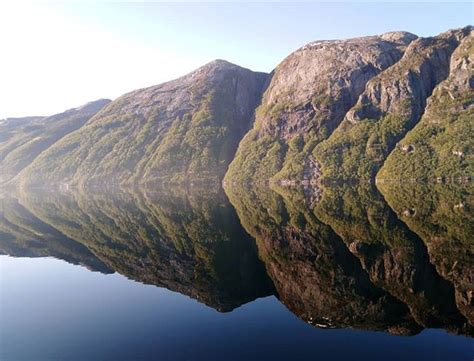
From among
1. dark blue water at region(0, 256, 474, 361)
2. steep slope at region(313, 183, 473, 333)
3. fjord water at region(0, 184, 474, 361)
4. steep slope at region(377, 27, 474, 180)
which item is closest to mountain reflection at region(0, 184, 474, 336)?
steep slope at region(313, 183, 473, 333)

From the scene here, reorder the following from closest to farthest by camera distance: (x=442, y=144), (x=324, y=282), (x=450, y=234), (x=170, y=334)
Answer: (x=170, y=334)
(x=324, y=282)
(x=450, y=234)
(x=442, y=144)

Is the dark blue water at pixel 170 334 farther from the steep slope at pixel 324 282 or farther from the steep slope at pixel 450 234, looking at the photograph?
the steep slope at pixel 450 234

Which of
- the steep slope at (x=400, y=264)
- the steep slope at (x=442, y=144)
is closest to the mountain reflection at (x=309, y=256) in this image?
the steep slope at (x=400, y=264)

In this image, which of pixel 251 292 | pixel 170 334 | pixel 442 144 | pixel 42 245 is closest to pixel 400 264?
pixel 251 292

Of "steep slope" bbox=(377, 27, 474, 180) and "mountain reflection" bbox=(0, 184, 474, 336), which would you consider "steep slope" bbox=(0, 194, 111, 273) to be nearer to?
"mountain reflection" bbox=(0, 184, 474, 336)

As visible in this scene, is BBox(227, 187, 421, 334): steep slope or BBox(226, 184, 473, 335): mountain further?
BBox(227, 187, 421, 334): steep slope

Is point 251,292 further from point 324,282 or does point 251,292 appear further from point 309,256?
point 309,256
